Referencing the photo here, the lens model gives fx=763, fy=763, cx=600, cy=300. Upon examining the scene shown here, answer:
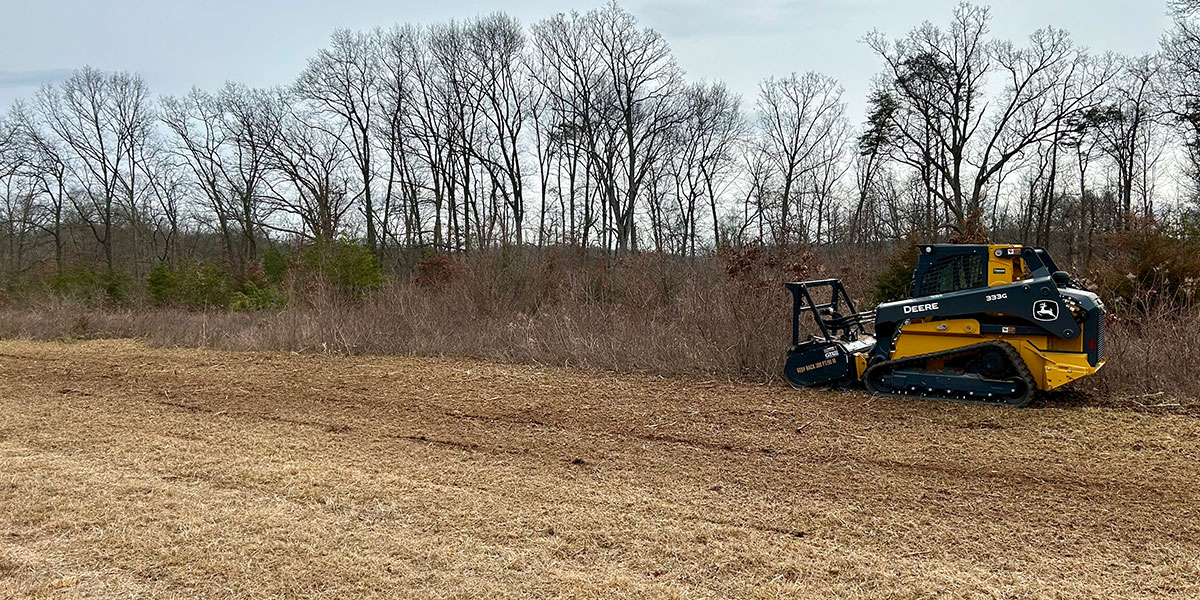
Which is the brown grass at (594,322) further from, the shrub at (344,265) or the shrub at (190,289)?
the shrub at (190,289)

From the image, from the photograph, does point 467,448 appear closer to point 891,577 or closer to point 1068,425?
point 891,577

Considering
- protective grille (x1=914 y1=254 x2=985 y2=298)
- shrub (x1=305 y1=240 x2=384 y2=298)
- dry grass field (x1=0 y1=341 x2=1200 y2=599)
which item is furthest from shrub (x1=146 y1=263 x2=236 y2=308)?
protective grille (x1=914 y1=254 x2=985 y2=298)

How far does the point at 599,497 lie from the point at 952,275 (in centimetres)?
429

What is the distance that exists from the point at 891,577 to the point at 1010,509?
1.31 meters

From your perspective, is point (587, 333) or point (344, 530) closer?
point (344, 530)

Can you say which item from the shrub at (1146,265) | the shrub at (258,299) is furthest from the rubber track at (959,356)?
the shrub at (258,299)

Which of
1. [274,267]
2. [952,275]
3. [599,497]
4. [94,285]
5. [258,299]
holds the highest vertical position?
[274,267]

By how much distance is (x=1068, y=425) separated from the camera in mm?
5867

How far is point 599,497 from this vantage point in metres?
4.38

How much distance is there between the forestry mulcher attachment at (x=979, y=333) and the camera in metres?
6.20

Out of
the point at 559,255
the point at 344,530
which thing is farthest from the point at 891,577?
the point at 559,255

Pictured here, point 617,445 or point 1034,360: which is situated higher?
point 1034,360

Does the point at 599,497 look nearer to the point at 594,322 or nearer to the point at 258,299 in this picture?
the point at 594,322

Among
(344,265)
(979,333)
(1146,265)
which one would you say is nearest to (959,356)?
(979,333)
